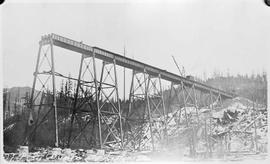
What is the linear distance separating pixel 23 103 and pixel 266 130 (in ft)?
13.1

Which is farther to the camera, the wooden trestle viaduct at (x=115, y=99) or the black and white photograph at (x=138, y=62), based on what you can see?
the wooden trestle viaduct at (x=115, y=99)

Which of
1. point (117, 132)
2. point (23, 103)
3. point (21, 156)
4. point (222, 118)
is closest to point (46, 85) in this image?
point (23, 103)

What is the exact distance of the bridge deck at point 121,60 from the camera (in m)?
5.52

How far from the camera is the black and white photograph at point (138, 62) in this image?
523 centimetres

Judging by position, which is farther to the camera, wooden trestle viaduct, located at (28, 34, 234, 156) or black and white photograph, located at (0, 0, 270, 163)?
wooden trestle viaduct, located at (28, 34, 234, 156)

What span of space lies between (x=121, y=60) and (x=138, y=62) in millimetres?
467

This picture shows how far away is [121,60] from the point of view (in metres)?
6.39

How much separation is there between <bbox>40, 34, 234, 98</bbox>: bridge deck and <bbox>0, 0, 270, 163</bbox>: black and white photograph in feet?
0.09

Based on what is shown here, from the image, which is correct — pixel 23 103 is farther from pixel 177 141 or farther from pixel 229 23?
pixel 229 23

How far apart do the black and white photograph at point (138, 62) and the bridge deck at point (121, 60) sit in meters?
0.03

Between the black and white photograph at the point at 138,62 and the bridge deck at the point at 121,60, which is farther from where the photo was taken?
the bridge deck at the point at 121,60

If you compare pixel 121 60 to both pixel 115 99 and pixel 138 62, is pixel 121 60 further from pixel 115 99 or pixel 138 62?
pixel 115 99

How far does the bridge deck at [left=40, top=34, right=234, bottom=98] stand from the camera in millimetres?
5519

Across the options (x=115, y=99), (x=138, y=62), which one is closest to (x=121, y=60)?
(x=138, y=62)
